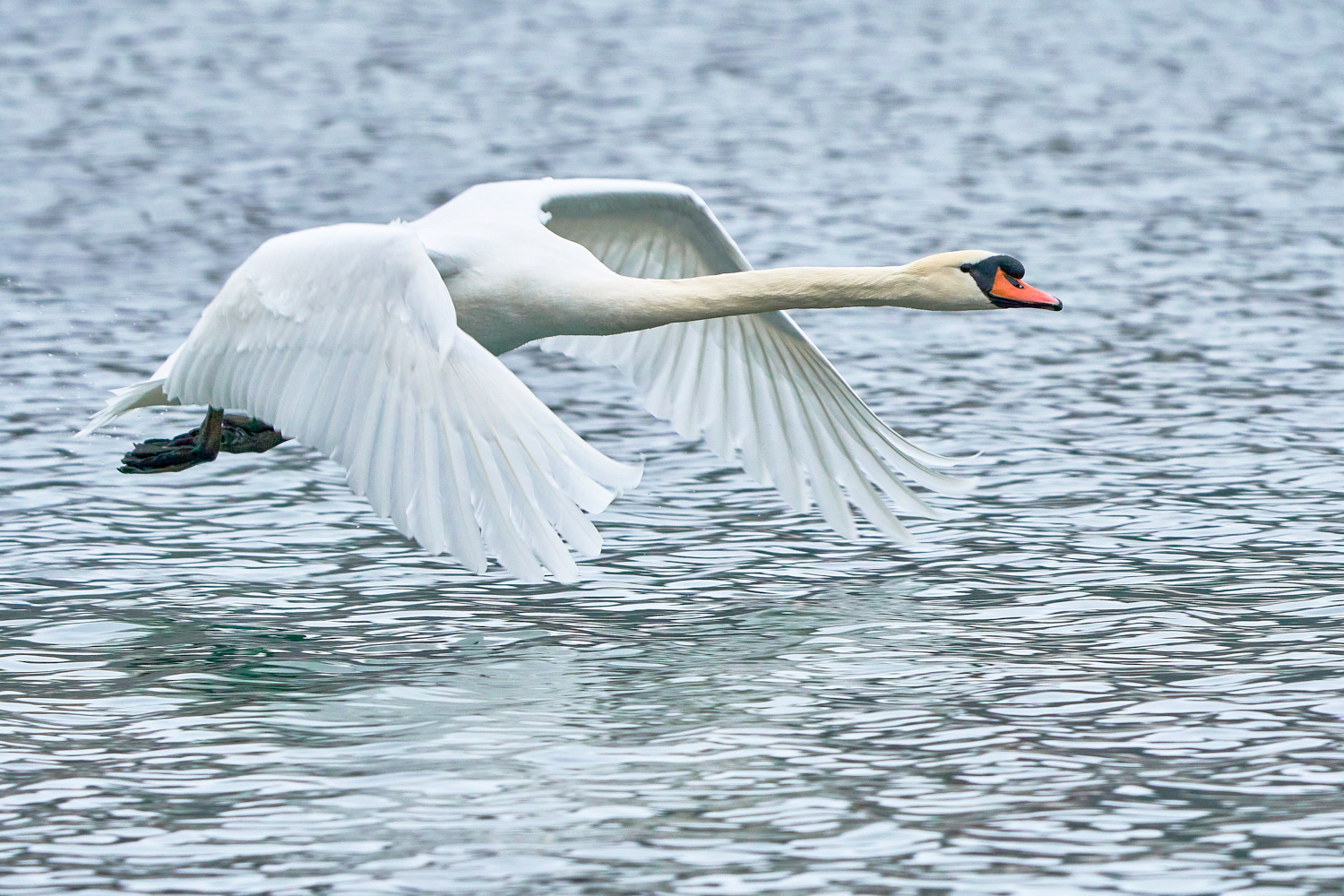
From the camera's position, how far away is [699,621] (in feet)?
34.2

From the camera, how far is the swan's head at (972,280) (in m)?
9.95

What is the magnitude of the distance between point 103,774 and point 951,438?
22.9 feet

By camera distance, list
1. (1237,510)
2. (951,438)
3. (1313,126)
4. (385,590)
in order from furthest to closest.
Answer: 1. (1313,126)
2. (951,438)
3. (1237,510)
4. (385,590)

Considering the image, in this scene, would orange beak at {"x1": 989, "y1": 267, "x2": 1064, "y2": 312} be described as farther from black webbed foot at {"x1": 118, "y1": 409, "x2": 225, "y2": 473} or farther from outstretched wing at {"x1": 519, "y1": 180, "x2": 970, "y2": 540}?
black webbed foot at {"x1": 118, "y1": 409, "x2": 225, "y2": 473}

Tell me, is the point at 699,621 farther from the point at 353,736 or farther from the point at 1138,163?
the point at 1138,163

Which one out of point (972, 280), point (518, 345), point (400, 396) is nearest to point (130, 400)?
point (518, 345)

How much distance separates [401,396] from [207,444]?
7.27 feet

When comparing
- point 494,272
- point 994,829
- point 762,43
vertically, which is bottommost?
point 994,829

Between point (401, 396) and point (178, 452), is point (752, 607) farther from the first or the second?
point (178, 452)

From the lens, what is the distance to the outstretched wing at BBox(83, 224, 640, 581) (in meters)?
8.64

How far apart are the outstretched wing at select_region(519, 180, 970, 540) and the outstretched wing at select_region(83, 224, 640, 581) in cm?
222

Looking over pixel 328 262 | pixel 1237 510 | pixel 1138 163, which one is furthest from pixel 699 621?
pixel 1138 163

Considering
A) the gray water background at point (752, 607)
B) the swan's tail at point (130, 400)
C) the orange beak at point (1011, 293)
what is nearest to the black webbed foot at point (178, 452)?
the swan's tail at point (130, 400)

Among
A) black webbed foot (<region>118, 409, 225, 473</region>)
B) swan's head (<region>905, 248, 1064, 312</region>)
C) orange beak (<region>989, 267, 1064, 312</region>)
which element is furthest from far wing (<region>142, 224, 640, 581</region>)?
orange beak (<region>989, 267, 1064, 312</region>)
